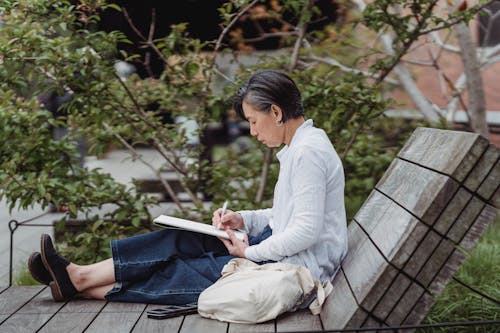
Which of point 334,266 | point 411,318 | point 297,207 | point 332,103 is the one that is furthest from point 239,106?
point 332,103

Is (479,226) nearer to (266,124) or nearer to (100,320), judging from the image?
(266,124)

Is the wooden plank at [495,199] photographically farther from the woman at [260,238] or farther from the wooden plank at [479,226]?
the woman at [260,238]

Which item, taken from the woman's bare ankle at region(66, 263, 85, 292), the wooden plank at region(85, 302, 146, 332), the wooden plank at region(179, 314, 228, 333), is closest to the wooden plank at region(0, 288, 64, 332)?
the woman's bare ankle at region(66, 263, 85, 292)

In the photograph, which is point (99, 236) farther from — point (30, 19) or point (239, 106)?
point (239, 106)

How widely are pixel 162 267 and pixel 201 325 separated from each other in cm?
47

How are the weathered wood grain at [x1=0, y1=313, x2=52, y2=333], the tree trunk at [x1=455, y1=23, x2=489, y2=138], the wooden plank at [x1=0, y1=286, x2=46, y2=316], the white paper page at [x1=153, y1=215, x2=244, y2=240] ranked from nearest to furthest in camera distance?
1. the weathered wood grain at [x1=0, y1=313, x2=52, y2=333]
2. the white paper page at [x1=153, y1=215, x2=244, y2=240]
3. the wooden plank at [x1=0, y1=286, x2=46, y2=316]
4. the tree trunk at [x1=455, y1=23, x2=489, y2=138]

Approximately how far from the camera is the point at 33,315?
2705 mm

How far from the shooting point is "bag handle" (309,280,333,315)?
2436mm

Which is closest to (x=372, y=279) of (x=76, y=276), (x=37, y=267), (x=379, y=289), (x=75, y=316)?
(x=379, y=289)

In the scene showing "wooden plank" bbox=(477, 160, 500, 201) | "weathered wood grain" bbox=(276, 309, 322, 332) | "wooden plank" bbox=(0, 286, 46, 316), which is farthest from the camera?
"wooden plank" bbox=(0, 286, 46, 316)

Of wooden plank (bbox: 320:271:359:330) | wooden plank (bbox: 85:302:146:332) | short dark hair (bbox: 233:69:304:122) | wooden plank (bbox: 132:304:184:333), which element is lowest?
wooden plank (bbox: 85:302:146:332)

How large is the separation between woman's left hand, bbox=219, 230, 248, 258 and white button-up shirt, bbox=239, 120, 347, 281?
0.22 ft

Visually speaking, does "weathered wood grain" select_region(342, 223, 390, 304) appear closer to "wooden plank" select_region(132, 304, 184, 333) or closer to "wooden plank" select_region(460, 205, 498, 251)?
"wooden plank" select_region(460, 205, 498, 251)

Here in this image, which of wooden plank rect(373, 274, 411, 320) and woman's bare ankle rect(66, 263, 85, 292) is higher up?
wooden plank rect(373, 274, 411, 320)
